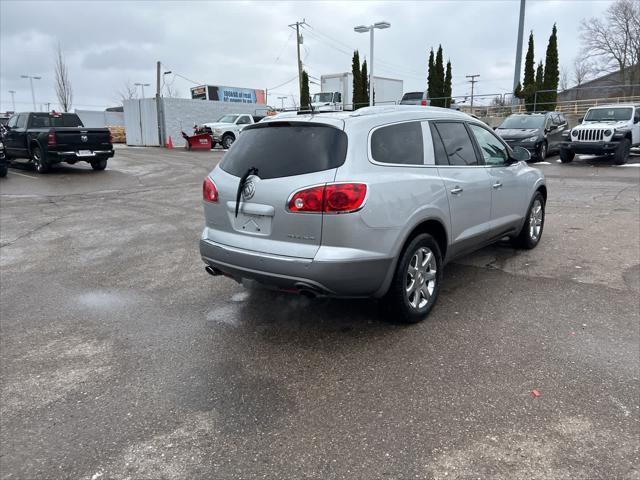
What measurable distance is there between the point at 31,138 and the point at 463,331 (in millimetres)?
16562

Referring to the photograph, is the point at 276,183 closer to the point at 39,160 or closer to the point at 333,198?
the point at 333,198

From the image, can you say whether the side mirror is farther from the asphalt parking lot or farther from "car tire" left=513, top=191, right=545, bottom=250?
the asphalt parking lot

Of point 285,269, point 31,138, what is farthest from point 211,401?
point 31,138

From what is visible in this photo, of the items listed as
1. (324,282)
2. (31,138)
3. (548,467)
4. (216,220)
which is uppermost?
(31,138)

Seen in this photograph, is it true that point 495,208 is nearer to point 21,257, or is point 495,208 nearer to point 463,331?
point 463,331

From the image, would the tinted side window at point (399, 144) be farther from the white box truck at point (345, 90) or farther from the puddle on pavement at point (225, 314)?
the white box truck at point (345, 90)

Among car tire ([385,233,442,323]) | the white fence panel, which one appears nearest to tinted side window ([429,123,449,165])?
car tire ([385,233,442,323])

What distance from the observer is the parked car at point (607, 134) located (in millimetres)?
16281

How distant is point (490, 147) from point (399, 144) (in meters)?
1.82

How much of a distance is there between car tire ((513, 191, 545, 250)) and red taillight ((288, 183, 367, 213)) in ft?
11.3

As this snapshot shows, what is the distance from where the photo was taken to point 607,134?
1631 cm

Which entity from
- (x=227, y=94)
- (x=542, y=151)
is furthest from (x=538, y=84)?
(x=227, y=94)

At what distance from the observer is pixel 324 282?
11.8 ft

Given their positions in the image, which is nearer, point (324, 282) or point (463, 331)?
point (324, 282)
